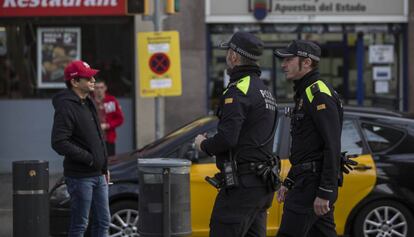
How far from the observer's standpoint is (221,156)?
5.14 meters

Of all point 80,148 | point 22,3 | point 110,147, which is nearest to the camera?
point 80,148

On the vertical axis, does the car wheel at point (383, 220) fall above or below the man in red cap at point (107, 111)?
below

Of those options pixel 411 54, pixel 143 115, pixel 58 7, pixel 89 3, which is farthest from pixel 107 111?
pixel 411 54

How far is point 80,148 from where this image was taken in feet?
21.1

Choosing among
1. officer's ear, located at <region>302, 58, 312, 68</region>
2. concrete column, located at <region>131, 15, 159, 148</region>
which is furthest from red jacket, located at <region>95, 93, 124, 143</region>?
officer's ear, located at <region>302, 58, 312, 68</region>

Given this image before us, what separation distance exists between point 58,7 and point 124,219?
6650 millimetres

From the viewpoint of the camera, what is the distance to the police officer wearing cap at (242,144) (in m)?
5.04

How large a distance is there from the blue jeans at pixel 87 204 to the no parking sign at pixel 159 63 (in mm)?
4201

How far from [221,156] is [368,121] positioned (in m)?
3.24

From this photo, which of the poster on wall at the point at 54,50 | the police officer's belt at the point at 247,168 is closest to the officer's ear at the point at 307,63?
the police officer's belt at the point at 247,168

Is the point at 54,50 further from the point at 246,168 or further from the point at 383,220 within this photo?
the point at 246,168

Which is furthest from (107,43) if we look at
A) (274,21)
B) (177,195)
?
(177,195)

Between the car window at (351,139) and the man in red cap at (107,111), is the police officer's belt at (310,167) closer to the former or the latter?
the car window at (351,139)

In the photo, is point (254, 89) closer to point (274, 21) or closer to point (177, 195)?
point (177, 195)
